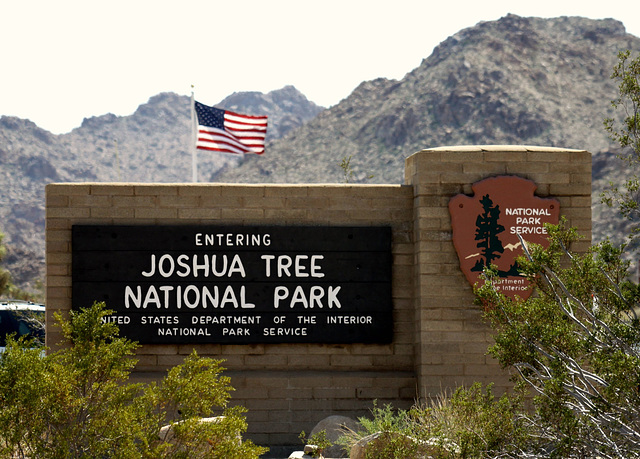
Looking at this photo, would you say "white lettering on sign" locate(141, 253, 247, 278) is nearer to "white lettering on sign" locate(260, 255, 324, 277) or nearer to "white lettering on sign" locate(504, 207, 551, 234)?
"white lettering on sign" locate(260, 255, 324, 277)

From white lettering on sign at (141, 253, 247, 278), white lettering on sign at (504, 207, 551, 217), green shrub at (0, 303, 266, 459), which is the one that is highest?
white lettering on sign at (504, 207, 551, 217)

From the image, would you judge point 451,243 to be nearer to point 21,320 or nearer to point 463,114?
point 21,320

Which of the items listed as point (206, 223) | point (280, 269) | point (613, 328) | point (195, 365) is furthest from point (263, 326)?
point (613, 328)

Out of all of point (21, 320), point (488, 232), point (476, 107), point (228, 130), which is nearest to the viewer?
point (488, 232)

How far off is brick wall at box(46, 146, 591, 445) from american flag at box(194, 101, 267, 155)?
659cm

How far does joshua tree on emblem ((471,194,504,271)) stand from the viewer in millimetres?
11234

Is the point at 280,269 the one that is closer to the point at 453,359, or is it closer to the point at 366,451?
the point at 453,359

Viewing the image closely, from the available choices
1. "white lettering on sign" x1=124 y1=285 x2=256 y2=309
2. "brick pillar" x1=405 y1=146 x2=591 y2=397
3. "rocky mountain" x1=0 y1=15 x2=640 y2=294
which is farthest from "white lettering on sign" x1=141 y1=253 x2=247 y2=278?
"rocky mountain" x1=0 y1=15 x2=640 y2=294

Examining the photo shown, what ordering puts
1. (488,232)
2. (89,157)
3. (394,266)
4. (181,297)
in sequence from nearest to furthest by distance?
1. (488,232)
2. (181,297)
3. (394,266)
4. (89,157)

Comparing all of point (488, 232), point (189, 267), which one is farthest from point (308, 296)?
point (488, 232)

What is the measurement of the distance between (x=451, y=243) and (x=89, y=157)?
148 metres

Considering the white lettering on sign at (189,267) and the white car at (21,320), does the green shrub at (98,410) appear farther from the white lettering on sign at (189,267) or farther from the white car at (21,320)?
the white car at (21,320)

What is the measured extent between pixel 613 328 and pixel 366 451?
309cm

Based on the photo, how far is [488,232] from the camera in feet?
37.0
